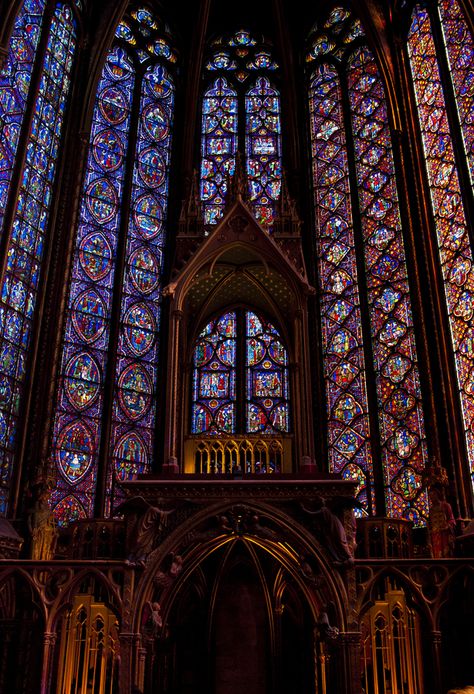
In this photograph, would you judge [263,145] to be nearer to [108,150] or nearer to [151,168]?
[151,168]

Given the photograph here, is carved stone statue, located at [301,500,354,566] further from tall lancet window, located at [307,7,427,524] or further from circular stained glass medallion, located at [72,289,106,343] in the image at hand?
circular stained glass medallion, located at [72,289,106,343]

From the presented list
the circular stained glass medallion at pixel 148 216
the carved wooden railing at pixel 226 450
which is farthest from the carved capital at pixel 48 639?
the circular stained glass medallion at pixel 148 216

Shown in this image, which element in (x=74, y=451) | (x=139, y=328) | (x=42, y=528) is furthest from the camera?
(x=139, y=328)

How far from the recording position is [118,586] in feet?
27.2

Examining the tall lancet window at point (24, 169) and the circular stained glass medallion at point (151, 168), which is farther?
the circular stained glass medallion at point (151, 168)

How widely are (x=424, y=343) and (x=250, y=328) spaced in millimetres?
3629

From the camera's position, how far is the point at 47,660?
7.91 metres

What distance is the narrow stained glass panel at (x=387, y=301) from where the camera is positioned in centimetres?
1245

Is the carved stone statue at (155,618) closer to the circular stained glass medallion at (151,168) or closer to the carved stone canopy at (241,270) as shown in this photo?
the carved stone canopy at (241,270)

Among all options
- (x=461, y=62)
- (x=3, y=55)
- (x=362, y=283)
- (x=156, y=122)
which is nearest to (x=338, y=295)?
(x=362, y=283)

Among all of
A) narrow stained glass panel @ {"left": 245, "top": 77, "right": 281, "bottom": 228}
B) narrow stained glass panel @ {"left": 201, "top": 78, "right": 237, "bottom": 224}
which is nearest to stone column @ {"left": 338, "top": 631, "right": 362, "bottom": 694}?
narrow stained glass panel @ {"left": 245, "top": 77, "right": 281, "bottom": 228}

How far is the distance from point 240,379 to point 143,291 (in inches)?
99.1

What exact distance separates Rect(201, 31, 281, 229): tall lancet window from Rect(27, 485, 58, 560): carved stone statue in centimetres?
725

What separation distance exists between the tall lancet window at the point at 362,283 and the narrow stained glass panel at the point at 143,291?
126 inches
